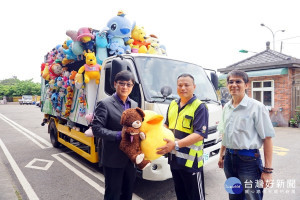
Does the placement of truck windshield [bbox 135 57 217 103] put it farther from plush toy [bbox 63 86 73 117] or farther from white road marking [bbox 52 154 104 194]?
plush toy [bbox 63 86 73 117]

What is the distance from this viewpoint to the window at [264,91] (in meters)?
12.6

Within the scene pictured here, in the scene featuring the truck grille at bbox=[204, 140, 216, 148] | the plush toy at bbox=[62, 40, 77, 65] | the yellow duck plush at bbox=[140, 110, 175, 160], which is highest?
the plush toy at bbox=[62, 40, 77, 65]

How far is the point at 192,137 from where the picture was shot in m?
2.05

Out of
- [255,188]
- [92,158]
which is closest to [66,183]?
[92,158]

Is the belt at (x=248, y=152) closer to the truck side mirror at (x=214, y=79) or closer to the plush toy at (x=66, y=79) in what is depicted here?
the truck side mirror at (x=214, y=79)

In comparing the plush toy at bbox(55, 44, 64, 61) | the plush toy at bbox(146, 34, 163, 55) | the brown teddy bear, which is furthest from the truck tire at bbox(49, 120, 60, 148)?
the brown teddy bear

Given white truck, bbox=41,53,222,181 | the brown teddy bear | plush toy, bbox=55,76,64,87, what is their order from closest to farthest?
the brown teddy bear
white truck, bbox=41,53,222,181
plush toy, bbox=55,76,64,87

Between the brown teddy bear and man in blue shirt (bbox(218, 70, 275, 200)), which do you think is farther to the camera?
man in blue shirt (bbox(218, 70, 275, 200))

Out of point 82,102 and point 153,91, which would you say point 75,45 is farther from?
point 153,91

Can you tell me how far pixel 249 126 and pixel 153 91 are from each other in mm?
1597

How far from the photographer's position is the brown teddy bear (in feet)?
6.19

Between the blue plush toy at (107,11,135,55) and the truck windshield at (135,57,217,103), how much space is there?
2.96 ft

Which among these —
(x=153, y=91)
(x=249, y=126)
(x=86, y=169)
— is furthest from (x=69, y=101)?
(x=249, y=126)

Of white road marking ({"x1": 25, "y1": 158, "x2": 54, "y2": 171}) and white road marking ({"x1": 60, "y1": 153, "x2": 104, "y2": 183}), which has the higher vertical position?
white road marking ({"x1": 60, "y1": 153, "x2": 104, "y2": 183})
